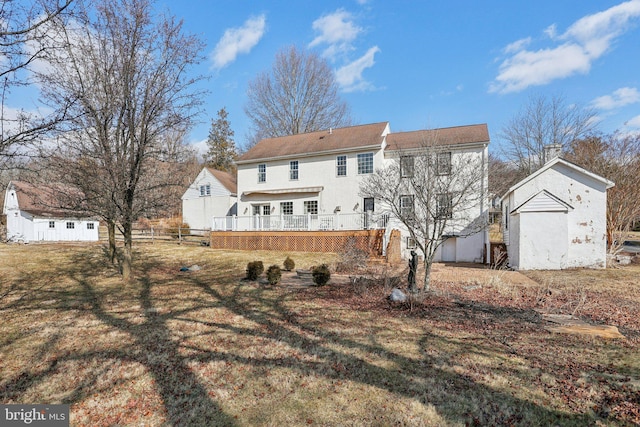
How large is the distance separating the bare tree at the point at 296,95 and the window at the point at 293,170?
10005 millimetres

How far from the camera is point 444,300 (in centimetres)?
753

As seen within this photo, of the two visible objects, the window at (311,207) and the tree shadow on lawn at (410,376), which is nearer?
the tree shadow on lawn at (410,376)

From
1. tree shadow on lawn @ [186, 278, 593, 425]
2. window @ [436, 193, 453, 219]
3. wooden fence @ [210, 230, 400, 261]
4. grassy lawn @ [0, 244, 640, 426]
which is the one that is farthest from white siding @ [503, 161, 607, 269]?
tree shadow on lawn @ [186, 278, 593, 425]

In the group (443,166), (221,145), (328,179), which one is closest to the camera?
(443,166)

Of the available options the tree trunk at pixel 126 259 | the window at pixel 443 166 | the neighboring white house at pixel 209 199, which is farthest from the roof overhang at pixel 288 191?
the tree trunk at pixel 126 259

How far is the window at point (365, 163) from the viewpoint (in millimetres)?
19141

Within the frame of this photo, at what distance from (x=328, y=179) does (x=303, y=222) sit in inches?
135

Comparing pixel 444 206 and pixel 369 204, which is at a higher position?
pixel 369 204

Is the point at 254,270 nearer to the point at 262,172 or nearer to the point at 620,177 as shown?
the point at 262,172

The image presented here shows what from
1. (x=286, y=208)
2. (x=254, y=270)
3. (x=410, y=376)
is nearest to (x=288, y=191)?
(x=286, y=208)

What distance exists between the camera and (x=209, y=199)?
2852 centimetres

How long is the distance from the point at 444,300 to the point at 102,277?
1097 cm

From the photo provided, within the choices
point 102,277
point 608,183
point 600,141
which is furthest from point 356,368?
point 600,141

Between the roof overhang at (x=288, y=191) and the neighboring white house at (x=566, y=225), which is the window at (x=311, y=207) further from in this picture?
the neighboring white house at (x=566, y=225)
